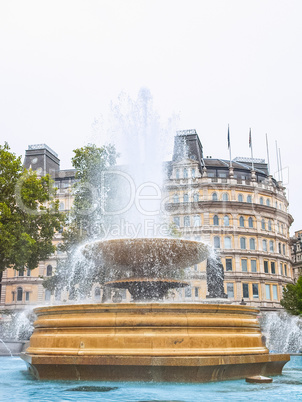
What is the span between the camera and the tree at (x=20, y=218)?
22.9 m

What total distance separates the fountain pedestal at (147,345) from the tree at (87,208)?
747 inches

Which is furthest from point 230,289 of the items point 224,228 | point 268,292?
point 224,228

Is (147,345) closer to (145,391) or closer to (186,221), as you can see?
(145,391)

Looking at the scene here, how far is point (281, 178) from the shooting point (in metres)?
59.2

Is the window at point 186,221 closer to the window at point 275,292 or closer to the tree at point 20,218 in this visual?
the window at point 275,292

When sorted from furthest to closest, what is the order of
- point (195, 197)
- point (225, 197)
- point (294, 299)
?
point (225, 197)
point (195, 197)
point (294, 299)

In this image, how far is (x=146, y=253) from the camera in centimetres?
1066

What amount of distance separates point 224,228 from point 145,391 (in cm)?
4492

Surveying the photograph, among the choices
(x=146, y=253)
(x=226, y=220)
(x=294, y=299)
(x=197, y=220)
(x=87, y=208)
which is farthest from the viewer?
(x=226, y=220)

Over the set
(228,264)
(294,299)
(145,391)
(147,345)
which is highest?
(228,264)

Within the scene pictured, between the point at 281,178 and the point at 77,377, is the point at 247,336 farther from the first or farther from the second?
the point at 281,178

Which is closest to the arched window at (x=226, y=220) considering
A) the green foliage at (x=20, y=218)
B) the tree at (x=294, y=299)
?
the tree at (x=294, y=299)

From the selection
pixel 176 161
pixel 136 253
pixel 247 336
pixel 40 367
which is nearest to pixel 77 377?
pixel 40 367

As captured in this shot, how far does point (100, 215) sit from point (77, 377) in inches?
835
